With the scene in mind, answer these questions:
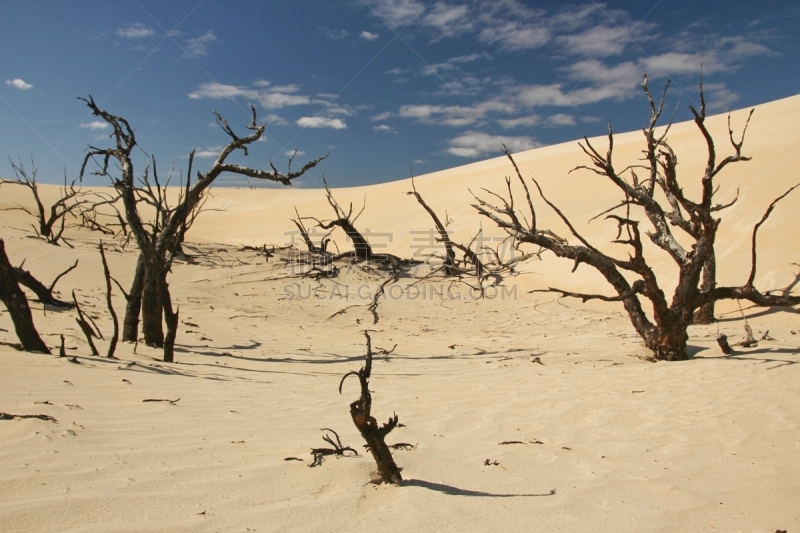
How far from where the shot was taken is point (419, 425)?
11.2 ft

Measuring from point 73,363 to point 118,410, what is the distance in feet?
4.98

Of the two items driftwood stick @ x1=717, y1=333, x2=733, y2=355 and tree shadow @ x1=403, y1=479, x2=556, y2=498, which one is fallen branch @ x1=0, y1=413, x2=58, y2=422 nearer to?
tree shadow @ x1=403, y1=479, x2=556, y2=498

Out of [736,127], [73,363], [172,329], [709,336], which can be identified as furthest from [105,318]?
[736,127]

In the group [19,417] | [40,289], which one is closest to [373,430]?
[19,417]

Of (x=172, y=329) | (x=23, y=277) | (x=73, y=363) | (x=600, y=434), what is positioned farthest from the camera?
(x=23, y=277)

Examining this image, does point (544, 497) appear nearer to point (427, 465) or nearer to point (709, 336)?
point (427, 465)

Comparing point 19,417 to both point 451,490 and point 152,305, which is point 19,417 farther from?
point 152,305

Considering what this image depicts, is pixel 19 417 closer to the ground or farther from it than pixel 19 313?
closer to the ground

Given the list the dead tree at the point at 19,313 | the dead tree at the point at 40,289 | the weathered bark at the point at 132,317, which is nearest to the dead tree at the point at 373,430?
the dead tree at the point at 19,313

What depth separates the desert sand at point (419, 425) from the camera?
6.63 feet

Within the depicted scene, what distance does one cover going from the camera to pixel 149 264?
6152 millimetres

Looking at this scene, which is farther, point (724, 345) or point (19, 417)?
point (724, 345)

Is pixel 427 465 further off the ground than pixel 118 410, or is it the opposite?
pixel 118 410

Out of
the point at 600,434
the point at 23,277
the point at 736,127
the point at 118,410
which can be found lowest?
the point at 600,434
